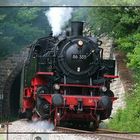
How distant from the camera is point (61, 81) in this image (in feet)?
23.1

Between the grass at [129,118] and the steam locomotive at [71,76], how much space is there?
0.55 meters

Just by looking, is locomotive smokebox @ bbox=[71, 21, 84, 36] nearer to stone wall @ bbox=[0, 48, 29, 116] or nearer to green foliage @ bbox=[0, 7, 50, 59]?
green foliage @ bbox=[0, 7, 50, 59]

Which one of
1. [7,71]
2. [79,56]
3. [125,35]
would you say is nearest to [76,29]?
[79,56]

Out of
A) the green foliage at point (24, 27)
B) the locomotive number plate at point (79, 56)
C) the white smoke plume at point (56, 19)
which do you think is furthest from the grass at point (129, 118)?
the green foliage at point (24, 27)

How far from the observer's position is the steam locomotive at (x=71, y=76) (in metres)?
6.78

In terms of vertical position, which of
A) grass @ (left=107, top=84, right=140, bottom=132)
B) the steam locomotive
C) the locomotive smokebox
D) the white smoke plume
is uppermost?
the white smoke plume

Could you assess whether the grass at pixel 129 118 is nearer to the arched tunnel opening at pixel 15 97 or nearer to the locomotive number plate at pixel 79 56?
the locomotive number plate at pixel 79 56

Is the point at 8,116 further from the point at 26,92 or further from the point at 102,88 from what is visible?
the point at 102,88

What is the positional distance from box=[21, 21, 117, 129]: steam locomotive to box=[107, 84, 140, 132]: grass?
549 millimetres

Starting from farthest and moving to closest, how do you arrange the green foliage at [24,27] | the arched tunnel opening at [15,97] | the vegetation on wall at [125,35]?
the arched tunnel opening at [15,97]
the green foliage at [24,27]
the vegetation on wall at [125,35]

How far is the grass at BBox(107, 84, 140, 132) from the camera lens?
7.33 m

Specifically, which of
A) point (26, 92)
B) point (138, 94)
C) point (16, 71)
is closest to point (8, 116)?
point (16, 71)

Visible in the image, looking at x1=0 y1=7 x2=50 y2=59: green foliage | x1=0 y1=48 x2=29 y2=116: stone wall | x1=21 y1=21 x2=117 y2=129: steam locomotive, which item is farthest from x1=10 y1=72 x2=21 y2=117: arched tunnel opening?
x1=21 y1=21 x2=117 y2=129: steam locomotive

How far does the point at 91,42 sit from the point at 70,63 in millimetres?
450
